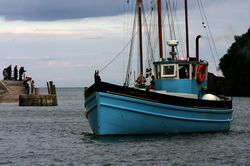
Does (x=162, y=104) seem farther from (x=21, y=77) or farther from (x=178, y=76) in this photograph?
(x=21, y=77)

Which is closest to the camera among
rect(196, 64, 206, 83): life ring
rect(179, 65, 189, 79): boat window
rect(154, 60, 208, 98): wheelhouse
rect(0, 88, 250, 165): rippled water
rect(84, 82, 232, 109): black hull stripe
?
rect(0, 88, 250, 165): rippled water

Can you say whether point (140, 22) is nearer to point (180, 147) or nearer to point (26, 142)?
point (26, 142)

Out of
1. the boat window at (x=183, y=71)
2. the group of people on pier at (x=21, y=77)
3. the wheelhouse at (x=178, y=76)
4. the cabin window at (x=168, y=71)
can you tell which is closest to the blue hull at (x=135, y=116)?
the wheelhouse at (x=178, y=76)

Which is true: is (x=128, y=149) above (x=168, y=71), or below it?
below

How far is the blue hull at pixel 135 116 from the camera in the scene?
33875 mm

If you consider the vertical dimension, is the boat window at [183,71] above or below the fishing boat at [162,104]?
above

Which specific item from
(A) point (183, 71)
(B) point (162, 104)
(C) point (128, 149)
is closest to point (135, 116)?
(B) point (162, 104)

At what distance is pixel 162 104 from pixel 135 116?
4.92 ft

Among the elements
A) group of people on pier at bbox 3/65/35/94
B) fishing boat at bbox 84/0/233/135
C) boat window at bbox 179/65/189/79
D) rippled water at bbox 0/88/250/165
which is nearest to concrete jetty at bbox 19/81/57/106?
group of people on pier at bbox 3/65/35/94

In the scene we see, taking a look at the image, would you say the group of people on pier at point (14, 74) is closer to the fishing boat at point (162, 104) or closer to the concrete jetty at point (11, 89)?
the concrete jetty at point (11, 89)

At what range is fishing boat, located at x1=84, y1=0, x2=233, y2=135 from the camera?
33.8m

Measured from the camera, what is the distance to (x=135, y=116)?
34.3 meters

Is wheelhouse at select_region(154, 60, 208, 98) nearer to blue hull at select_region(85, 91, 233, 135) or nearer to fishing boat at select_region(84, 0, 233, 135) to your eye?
fishing boat at select_region(84, 0, 233, 135)

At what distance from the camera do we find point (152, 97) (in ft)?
112
